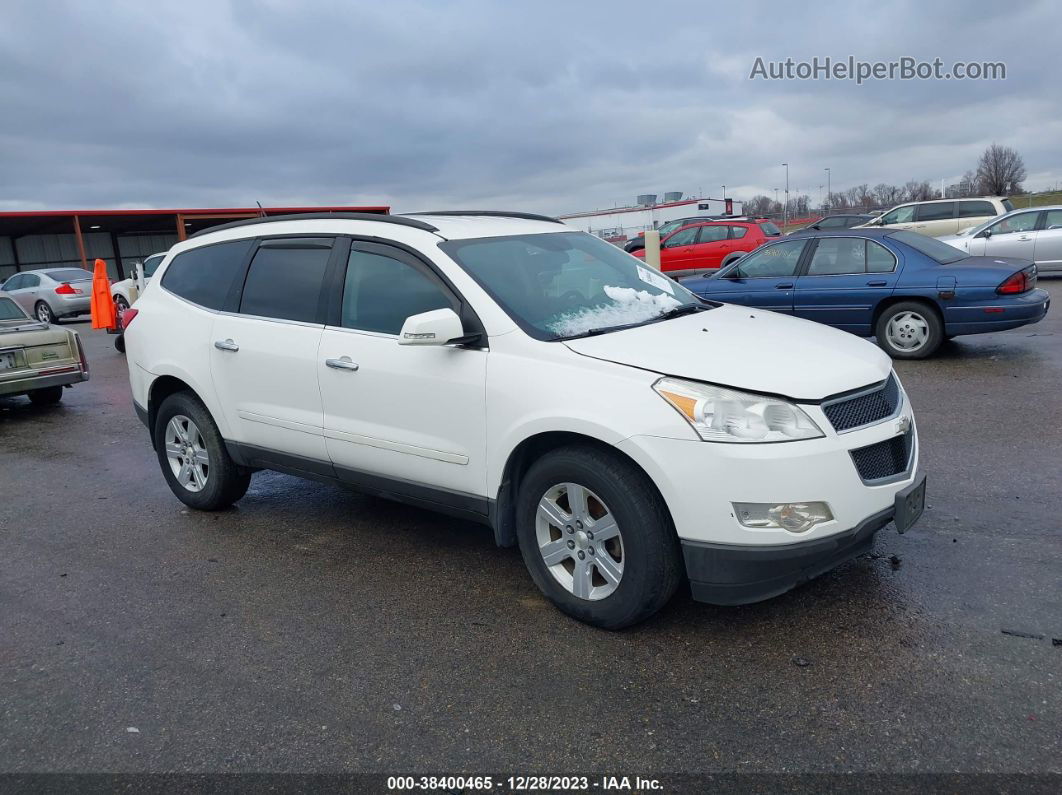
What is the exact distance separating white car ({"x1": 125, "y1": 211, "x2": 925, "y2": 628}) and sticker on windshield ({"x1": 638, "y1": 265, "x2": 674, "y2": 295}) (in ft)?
0.10

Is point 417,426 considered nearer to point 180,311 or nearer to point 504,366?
point 504,366

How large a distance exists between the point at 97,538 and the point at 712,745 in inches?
160

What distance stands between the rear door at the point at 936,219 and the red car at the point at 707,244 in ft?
13.9

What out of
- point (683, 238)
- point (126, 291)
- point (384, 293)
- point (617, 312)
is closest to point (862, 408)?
point (617, 312)

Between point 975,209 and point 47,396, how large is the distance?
21362 millimetres

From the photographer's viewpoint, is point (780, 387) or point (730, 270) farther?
point (730, 270)

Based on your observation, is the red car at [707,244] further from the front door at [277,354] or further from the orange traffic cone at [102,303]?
the front door at [277,354]

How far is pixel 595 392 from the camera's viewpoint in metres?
3.47

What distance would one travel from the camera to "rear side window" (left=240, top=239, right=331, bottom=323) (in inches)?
185

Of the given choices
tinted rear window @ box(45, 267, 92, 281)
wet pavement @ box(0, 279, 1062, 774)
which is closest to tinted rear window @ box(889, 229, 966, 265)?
wet pavement @ box(0, 279, 1062, 774)

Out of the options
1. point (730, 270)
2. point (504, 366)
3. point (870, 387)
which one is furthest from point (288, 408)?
point (730, 270)

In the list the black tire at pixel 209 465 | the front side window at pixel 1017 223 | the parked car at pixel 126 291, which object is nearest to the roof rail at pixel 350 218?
the black tire at pixel 209 465

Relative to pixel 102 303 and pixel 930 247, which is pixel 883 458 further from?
pixel 102 303

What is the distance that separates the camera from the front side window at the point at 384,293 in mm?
4227
